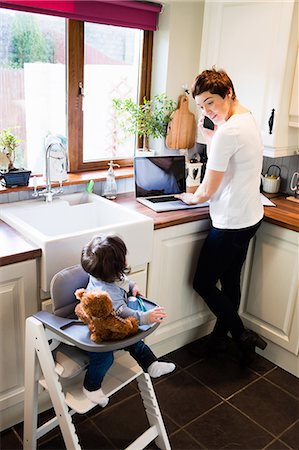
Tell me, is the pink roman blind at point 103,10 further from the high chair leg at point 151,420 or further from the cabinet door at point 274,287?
the high chair leg at point 151,420

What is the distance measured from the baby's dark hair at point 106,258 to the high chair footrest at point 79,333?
185 mm

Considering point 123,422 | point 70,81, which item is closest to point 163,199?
point 70,81

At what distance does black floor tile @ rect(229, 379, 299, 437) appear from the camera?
2.07m

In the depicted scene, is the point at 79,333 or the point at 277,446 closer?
the point at 79,333

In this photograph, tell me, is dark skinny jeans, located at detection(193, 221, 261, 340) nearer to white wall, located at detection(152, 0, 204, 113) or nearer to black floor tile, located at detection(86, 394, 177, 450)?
black floor tile, located at detection(86, 394, 177, 450)

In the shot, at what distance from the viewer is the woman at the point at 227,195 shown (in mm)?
2010

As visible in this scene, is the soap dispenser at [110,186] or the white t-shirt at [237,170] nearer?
the white t-shirt at [237,170]

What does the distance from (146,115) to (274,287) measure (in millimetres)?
1187

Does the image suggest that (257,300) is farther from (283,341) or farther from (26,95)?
(26,95)

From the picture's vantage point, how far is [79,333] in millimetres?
1502

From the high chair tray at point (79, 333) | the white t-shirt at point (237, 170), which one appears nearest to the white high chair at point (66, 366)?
the high chair tray at point (79, 333)

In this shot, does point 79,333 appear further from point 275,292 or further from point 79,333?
point 275,292

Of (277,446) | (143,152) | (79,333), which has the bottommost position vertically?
(277,446)

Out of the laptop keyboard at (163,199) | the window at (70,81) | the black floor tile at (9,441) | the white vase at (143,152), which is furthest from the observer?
the white vase at (143,152)
